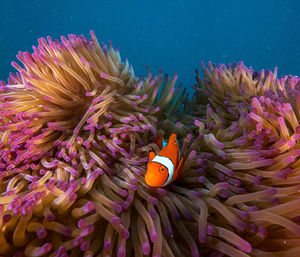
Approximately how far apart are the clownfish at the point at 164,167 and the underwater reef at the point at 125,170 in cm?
8

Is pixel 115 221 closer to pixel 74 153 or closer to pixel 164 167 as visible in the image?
pixel 164 167

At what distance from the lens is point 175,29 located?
603 inches

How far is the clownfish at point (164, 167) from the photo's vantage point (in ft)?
3.41

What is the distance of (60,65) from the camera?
1.46 metres

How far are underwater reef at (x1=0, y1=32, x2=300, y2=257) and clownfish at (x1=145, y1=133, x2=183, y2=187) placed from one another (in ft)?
0.26

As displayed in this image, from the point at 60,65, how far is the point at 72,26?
1567 cm

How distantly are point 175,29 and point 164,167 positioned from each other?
15402 millimetres

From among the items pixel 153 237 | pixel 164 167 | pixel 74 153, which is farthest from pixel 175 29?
pixel 153 237

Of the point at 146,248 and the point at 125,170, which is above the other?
the point at 125,170

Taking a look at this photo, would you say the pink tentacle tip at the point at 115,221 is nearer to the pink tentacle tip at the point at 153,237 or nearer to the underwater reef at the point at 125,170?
the underwater reef at the point at 125,170

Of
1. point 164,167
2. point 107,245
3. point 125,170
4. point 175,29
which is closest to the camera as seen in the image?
point 107,245

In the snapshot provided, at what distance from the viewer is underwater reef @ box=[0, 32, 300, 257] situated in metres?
0.99

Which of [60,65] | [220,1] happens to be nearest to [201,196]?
[60,65]

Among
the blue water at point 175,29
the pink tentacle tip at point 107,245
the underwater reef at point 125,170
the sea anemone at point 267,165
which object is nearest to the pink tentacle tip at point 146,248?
the underwater reef at point 125,170
